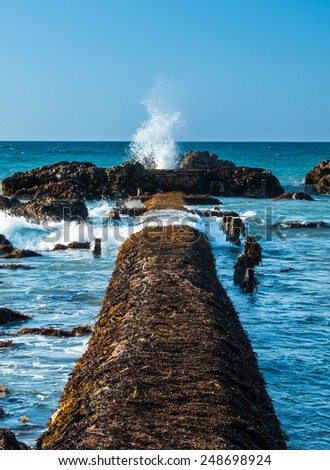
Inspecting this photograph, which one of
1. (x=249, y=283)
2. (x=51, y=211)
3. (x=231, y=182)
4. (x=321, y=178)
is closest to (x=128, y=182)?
(x=231, y=182)

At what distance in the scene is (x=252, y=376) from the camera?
8.21 meters

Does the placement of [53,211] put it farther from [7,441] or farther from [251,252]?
[7,441]

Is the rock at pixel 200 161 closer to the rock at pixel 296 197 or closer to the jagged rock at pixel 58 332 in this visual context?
the rock at pixel 296 197

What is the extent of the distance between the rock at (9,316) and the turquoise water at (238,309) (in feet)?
0.96

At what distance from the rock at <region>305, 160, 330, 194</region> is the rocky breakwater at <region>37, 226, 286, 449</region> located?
38.3 m

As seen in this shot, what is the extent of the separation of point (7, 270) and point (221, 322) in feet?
34.1

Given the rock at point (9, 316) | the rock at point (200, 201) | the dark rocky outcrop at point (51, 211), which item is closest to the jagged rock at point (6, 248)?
the dark rocky outcrop at point (51, 211)

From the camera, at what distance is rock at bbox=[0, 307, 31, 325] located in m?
12.6

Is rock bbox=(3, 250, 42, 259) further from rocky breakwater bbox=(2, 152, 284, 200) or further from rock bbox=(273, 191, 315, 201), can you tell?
rock bbox=(273, 191, 315, 201)

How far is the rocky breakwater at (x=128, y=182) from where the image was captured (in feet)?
124

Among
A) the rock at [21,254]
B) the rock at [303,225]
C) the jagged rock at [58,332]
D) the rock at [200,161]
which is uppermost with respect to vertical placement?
the rock at [200,161]

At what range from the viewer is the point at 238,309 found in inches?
568
